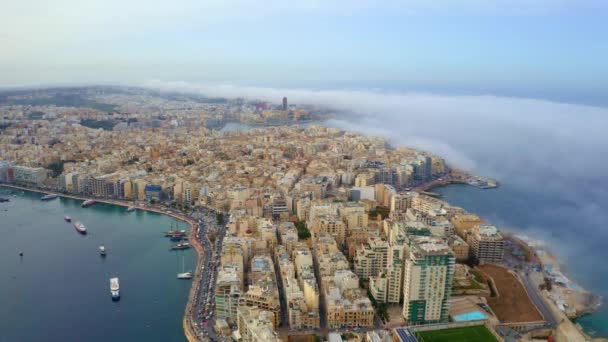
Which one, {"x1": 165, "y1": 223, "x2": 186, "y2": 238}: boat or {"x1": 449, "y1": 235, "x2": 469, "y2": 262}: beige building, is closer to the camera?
{"x1": 449, "y1": 235, "x2": 469, "y2": 262}: beige building

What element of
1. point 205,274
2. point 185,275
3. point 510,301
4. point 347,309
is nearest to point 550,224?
point 510,301

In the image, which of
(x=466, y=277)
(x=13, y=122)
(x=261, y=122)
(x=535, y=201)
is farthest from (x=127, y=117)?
(x=466, y=277)

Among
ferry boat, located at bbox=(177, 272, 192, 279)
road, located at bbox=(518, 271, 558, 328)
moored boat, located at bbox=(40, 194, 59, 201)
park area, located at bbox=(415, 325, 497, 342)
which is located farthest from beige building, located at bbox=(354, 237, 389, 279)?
moored boat, located at bbox=(40, 194, 59, 201)

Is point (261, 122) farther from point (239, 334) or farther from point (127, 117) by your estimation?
point (239, 334)

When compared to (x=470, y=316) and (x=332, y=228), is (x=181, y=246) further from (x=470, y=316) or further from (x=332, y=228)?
(x=470, y=316)

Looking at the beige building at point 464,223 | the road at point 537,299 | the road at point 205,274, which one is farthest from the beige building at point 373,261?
the beige building at point 464,223

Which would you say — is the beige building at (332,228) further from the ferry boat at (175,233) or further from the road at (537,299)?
the road at (537,299)

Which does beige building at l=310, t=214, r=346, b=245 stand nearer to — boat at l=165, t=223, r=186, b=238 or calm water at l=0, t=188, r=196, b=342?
calm water at l=0, t=188, r=196, b=342
